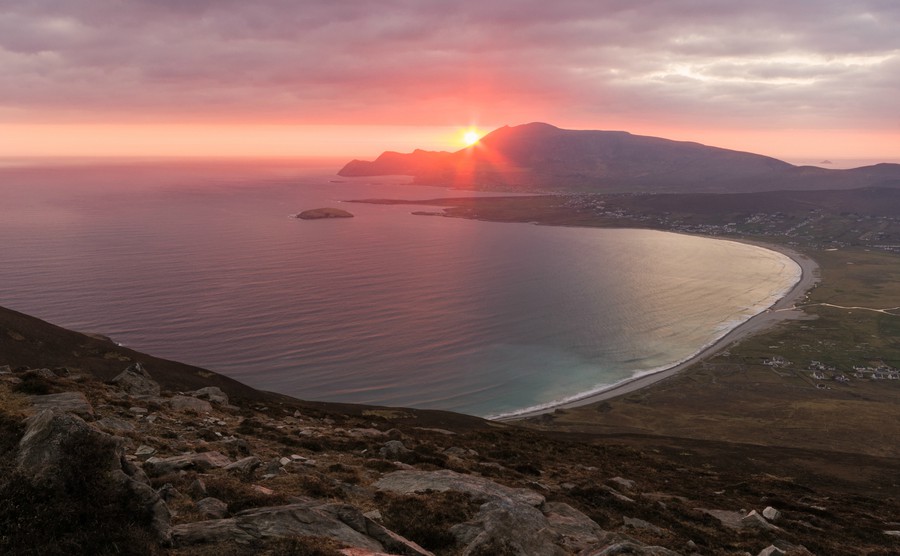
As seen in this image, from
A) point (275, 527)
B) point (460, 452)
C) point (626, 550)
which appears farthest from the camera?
point (460, 452)

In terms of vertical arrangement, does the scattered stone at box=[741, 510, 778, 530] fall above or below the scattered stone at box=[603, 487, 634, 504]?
below

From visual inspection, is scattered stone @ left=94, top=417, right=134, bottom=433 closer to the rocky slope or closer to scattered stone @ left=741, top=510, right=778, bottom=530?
the rocky slope

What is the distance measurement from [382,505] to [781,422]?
271 ft

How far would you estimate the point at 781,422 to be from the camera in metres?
82.3

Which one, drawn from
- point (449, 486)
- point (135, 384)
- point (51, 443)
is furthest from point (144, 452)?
point (135, 384)

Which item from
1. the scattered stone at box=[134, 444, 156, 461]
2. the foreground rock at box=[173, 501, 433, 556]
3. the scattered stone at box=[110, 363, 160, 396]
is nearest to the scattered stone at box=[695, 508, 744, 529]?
the foreground rock at box=[173, 501, 433, 556]

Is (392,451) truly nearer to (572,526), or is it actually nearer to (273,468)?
(273,468)

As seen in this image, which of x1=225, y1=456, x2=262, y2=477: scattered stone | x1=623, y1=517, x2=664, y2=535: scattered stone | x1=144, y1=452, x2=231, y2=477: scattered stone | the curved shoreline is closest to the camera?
x1=144, y1=452, x2=231, y2=477: scattered stone

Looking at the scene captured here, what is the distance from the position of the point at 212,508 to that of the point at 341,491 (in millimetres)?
5953

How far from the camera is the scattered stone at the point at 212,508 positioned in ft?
50.0

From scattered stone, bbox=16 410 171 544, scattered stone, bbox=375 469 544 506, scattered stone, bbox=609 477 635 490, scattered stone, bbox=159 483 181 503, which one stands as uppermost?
scattered stone, bbox=16 410 171 544

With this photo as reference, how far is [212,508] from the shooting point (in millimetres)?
15531

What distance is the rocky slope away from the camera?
39.7 ft

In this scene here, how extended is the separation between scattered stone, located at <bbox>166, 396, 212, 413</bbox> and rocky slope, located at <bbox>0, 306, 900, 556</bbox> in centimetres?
14
